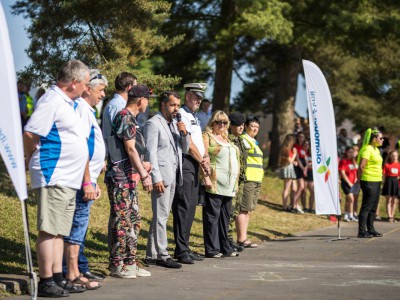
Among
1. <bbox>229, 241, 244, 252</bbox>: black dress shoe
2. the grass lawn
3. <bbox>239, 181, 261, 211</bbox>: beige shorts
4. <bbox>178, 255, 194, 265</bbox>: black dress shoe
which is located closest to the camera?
the grass lawn

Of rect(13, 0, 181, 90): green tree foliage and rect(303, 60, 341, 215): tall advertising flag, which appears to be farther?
rect(13, 0, 181, 90): green tree foliage

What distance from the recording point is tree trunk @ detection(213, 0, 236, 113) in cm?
2398

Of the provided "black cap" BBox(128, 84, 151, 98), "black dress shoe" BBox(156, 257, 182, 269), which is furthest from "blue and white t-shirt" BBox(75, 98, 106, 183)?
"black dress shoe" BBox(156, 257, 182, 269)

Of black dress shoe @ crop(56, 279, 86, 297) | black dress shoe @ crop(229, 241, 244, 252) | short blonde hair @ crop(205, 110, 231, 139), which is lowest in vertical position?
black dress shoe @ crop(56, 279, 86, 297)

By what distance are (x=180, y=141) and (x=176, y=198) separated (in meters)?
0.76

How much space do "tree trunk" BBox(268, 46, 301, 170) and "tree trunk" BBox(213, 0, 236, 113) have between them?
128 inches

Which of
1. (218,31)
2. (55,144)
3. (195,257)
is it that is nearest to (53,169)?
(55,144)

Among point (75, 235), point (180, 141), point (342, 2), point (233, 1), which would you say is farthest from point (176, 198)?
point (342, 2)

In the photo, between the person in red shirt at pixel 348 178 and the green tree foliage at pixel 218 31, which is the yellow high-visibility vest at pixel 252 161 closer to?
the person in red shirt at pixel 348 178

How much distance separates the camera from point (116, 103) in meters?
10.2

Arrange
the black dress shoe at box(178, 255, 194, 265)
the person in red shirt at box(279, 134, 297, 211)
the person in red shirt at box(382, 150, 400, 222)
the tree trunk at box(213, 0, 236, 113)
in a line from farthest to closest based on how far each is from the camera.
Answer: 1. the tree trunk at box(213, 0, 236, 113)
2. the person in red shirt at box(279, 134, 297, 211)
3. the person in red shirt at box(382, 150, 400, 222)
4. the black dress shoe at box(178, 255, 194, 265)

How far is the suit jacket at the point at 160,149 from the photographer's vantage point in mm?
10891

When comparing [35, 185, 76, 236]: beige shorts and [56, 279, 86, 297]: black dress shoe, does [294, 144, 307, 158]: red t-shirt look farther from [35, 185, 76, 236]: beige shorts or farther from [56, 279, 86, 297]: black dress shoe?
[35, 185, 76, 236]: beige shorts

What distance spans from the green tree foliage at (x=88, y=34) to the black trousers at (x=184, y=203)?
5277 mm
